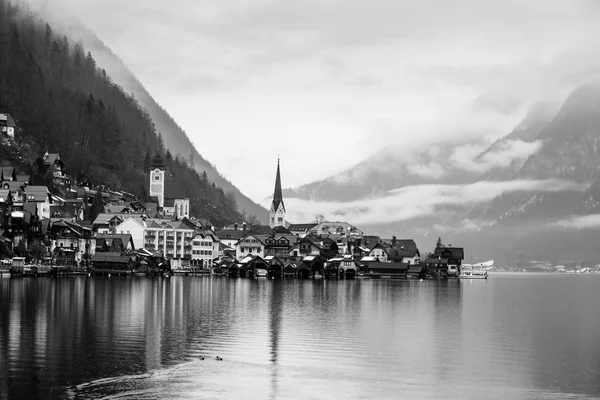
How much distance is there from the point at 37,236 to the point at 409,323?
87134 millimetres

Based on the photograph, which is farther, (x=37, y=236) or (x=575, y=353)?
(x=37, y=236)

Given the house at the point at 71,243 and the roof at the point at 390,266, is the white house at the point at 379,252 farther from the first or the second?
the house at the point at 71,243

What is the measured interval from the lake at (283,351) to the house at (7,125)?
96994 millimetres

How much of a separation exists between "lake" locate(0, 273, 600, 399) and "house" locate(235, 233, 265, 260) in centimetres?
9580

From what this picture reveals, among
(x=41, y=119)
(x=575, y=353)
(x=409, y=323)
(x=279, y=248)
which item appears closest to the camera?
(x=575, y=353)

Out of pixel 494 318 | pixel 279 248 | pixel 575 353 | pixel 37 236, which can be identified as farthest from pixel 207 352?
pixel 279 248

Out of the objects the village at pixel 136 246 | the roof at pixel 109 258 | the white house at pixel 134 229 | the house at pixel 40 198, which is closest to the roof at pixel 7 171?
the village at pixel 136 246

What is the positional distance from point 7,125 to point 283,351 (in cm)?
13716

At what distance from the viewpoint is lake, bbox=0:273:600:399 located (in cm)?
3750

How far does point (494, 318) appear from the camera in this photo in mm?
72750

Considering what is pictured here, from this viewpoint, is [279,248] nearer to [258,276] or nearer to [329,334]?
[258,276]

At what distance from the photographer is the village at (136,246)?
441ft

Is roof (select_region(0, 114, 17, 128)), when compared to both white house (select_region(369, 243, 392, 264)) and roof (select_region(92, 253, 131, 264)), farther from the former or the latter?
white house (select_region(369, 243, 392, 264))

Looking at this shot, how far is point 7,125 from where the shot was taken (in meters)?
170
